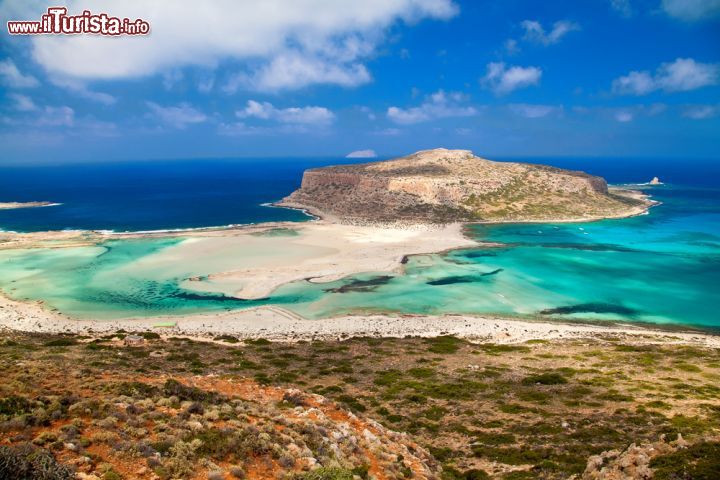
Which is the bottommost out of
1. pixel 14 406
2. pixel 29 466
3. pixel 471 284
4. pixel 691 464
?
pixel 471 284

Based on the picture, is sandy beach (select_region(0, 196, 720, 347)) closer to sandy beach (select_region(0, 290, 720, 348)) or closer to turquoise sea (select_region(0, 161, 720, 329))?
sandy beach (select_region(0, 290, 720, 348))

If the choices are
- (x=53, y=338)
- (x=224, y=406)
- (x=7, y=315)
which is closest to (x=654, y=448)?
(x=224, y=406)

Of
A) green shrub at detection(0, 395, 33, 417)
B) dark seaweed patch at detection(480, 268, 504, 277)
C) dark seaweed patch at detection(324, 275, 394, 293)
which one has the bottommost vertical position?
dark seaweed patch at detection(324, 275, 394, 293)

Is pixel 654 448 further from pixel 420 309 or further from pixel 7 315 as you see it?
pixel 7 315

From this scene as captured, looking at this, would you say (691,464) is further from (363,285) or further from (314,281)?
(314,281)

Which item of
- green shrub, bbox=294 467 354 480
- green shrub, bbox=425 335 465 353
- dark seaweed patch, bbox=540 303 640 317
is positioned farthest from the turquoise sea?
green shrub, bbox=294 467 354 480

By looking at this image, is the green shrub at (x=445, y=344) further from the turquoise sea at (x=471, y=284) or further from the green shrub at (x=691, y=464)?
the green shrub at (x=691, y=464)

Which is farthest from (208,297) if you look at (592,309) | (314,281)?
(592,309)
